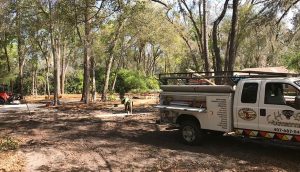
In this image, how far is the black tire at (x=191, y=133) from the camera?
11797 millimetres

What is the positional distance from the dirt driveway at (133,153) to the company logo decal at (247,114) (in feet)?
2.60

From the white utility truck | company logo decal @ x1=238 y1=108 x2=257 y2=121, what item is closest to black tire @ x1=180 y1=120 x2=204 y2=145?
the white utility truck

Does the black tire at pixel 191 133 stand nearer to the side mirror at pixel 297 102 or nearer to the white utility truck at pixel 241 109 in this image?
the white utility truck at pixel 241 109

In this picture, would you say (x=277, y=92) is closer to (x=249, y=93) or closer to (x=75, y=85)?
(x=249, y=93)

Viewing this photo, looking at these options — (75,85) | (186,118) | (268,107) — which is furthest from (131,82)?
(268,107)

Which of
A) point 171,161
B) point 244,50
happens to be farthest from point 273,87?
point 244,50

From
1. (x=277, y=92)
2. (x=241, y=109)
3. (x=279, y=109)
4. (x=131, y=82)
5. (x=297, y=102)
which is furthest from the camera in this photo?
(x=131, y=82)

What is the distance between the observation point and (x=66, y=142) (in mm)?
12859

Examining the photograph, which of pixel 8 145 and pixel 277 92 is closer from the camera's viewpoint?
pixel 277 92

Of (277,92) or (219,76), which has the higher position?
(219,76)

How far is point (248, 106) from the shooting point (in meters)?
10.5

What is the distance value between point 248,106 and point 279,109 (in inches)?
34.5

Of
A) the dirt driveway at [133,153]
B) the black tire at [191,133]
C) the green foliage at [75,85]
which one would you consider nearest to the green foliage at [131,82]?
the green foliage at [75,85]

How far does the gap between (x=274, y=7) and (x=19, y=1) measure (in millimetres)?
16105
